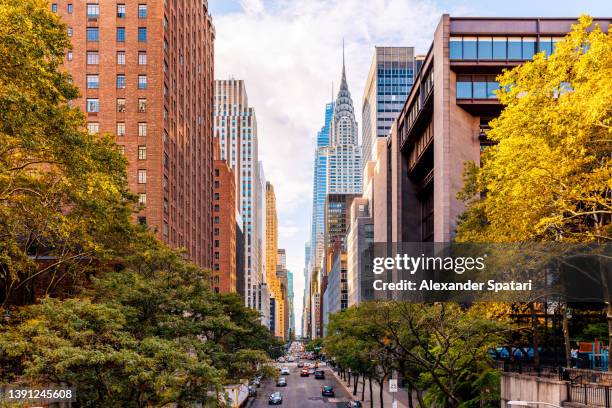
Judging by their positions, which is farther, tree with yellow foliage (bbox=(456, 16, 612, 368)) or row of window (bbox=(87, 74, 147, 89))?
row of window (bbox=(87, 74, 147, 89))

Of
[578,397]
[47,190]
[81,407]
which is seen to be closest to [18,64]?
[47,190]

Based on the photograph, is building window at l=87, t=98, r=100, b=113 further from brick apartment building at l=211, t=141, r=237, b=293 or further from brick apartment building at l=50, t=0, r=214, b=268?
brick apartment building at l=211, t=141, r=237, b=293

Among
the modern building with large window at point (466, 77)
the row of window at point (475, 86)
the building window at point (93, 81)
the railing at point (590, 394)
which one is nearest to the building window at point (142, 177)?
the building window at point (93, 81)

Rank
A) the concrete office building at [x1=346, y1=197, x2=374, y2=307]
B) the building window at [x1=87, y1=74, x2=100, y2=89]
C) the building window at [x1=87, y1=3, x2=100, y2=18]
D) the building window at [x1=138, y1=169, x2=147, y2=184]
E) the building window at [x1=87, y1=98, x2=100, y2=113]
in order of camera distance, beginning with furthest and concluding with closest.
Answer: the concrete office building at [x1=346, y1=197, x2=374, y2=307]
the building window at [x1=87, y1=3, x2=100, y2=18]
the building window at [x1=87, y1=74, x2=100, y2=89]
the building window at [x1=87, y1=98, x2=100, y2=113]
the building window at [x1=138, y1=169, x2=147, y2=184]

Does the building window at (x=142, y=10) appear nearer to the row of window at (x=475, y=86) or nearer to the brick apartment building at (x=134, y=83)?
the brick apartment building at (x=134, y=83)

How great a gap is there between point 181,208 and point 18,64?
2424 inches

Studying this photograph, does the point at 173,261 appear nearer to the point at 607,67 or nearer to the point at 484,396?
the point at 484,396

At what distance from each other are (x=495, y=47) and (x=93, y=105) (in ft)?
152

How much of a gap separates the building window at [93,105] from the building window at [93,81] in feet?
5.26

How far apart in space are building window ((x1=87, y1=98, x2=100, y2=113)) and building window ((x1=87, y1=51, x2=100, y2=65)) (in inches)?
181

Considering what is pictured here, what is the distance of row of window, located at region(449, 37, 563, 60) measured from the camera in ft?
163

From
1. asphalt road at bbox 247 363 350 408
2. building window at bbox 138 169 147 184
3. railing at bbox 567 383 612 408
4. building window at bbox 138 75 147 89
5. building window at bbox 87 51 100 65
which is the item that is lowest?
asphalt road at bbox 247 363 350 408

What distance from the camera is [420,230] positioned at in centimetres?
6981

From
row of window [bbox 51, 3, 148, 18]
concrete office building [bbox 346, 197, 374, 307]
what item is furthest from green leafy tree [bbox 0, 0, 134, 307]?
concrete office building [bbox 346, 197, 374, 307]
